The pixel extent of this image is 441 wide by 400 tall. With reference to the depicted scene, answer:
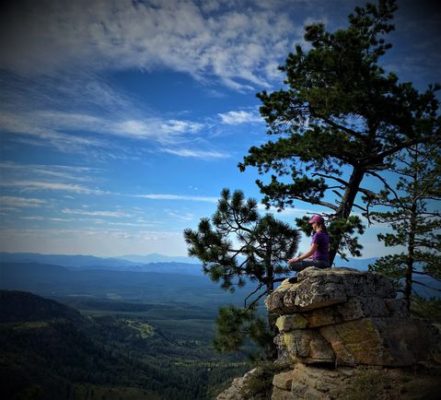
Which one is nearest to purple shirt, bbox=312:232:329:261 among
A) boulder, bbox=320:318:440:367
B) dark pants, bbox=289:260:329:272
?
dark pants, bbox=289:260:329:272

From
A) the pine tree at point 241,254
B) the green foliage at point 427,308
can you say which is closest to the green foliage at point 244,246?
the pine tree at point 241,254

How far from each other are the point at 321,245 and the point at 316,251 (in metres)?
0.31

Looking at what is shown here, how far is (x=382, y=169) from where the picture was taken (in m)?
18.5

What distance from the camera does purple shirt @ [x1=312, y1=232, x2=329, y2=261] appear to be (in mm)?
12430

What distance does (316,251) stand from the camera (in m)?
12.8

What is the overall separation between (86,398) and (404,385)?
191068mm

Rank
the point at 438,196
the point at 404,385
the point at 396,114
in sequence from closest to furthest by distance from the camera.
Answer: the point at 404,385, the point at 396,114, the point at 438,196

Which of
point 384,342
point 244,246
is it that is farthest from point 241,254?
point 384,342

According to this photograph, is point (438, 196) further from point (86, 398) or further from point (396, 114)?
point (86, 398)

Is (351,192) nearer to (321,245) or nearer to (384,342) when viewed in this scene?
(321,245)

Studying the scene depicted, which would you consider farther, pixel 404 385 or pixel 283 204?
pixel 283 204

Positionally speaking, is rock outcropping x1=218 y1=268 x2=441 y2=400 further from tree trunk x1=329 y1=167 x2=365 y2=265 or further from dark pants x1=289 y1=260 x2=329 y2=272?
tree trunk x1=329 y1=167 x2=365 y2=265

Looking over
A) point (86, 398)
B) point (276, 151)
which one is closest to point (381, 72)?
point (276, 151)

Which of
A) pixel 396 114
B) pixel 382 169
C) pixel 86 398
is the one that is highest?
pixel 396 114
